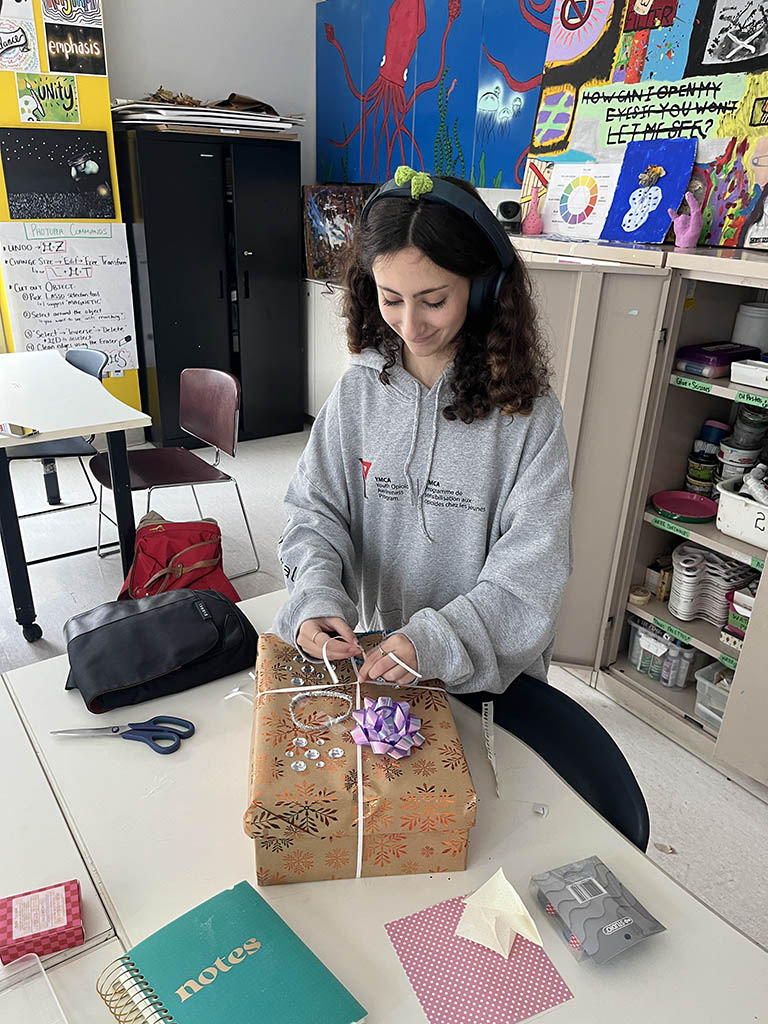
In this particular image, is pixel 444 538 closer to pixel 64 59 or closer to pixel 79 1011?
pixel 79 1011

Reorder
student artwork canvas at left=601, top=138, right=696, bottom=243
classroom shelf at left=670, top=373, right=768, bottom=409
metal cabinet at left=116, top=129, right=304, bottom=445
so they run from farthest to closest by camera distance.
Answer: metal cabinet at left=116, top=129, right=304, bottom=445 < student artwork canvas at left=601, top=138, right=696, bottom=243 < classroom shelf at left=670, top=373, right=768, bottom=409

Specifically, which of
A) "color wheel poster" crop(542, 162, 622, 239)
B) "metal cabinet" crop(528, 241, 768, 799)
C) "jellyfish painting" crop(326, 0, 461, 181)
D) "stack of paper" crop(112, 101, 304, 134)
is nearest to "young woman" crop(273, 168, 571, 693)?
"metal cabinet" crop(528, 241, 768, 799)

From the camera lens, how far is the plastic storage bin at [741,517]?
2.02m

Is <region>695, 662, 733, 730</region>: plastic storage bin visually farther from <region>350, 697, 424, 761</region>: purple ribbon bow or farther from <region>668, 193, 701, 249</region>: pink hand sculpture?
<region>350, 697, 424, 761</region>: purple ribbon bow

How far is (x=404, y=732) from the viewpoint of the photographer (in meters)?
0.92

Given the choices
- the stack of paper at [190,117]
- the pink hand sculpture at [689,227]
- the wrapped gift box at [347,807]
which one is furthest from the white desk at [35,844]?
the stack of paper at [190,117]

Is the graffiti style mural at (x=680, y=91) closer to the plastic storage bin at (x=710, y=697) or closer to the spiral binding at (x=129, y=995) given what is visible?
the plastic storage bin at (x=710, y=697)

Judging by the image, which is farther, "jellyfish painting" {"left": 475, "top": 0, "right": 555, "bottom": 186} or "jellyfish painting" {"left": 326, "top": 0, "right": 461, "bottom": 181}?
"jellyfish painting" {"left": 326, "top": 0, "right": 461, "bottom": 181}

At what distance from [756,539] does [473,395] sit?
4.23ft

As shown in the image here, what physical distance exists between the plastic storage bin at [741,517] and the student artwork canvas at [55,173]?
3438 mm

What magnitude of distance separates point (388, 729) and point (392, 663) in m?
0.10

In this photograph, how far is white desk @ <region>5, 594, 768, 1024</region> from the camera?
77 cm

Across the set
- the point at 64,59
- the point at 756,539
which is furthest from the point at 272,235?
the point at 756,539

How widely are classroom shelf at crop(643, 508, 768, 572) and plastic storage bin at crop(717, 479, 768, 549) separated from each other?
2 cm
